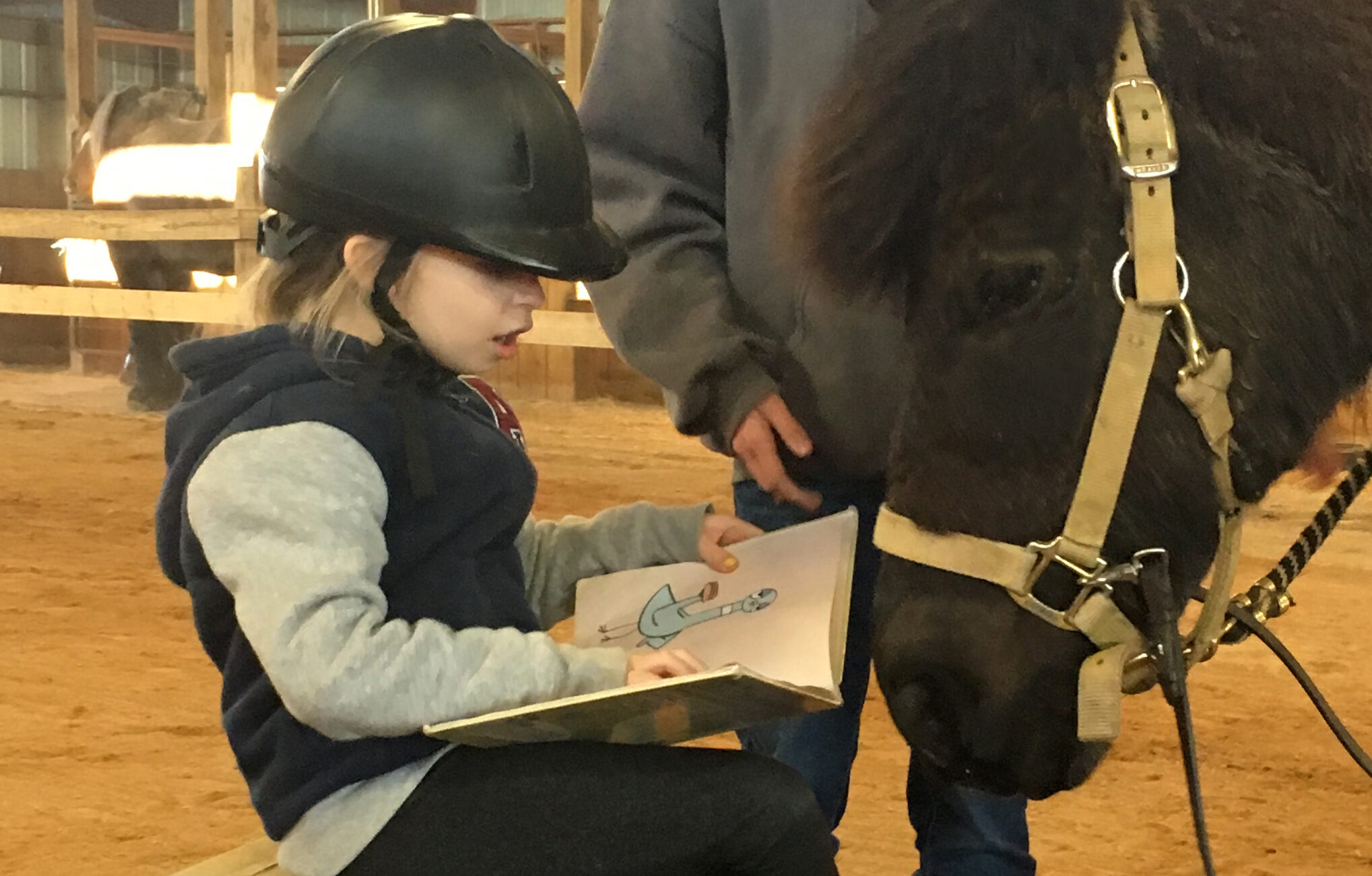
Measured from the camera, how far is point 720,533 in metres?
1.14

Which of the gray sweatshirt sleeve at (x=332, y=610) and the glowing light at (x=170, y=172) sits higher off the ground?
the gray sweatshirt sleeve at (x=332, y=610)

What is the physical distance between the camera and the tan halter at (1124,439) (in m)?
0.89

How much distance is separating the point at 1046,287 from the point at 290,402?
531 mm

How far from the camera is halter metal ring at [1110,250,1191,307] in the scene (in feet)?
2.93

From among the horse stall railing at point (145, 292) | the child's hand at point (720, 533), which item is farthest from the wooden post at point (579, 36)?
the child's hand at point (720, 533)

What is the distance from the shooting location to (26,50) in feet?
29.8

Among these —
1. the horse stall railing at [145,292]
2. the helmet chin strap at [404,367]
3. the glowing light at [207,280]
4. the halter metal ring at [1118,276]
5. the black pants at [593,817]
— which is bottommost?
the glowing light at [207,280]

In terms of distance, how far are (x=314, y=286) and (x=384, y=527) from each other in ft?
0.67

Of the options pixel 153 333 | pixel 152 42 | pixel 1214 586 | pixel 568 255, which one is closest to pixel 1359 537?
pixel 1214 586

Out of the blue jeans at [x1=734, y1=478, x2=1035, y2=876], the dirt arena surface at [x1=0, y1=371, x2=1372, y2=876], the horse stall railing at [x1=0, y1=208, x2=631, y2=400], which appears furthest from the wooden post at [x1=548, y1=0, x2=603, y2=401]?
the blue jeans at [x1=734, y1=478, x2=1035, y2=876]

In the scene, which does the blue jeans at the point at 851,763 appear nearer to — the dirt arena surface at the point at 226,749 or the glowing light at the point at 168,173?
the dirt arena surface at the point at 226,749

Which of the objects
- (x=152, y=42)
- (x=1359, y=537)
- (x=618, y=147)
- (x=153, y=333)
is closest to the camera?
(x=618, y=147)

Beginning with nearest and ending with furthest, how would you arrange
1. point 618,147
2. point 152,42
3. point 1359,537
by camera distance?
1. point 618,147
2. point 1359,537
3. point 152,42

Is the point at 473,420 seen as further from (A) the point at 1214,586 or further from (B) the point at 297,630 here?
(A) the point at 1214,586
